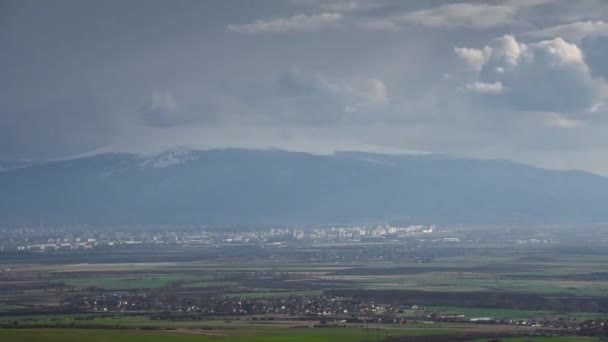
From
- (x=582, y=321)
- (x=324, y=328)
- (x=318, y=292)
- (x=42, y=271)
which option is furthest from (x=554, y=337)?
(x=42, y=271)

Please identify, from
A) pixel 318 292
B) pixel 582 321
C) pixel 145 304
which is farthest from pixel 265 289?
pixel 582 321

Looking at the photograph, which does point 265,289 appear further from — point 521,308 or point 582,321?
point 582,321

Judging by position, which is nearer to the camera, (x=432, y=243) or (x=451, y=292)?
(x=451, y=292)

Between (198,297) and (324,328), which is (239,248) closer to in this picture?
(198,297)

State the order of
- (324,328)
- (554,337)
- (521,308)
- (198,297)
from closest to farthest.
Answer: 1. (554,337)
2. (324,328)
3. (521,308)
4. (198,297)

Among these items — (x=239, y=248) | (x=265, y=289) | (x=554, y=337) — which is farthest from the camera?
(x=239, y=248)

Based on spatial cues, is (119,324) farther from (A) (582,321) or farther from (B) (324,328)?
(A) (582,321)

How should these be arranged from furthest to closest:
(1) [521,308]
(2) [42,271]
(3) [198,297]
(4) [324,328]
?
(2) [42,271] → (3) [198,297] → (1) [521,308] → (4) [324,328]

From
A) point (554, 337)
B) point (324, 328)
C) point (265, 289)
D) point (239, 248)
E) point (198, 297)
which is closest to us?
point (554, 337)

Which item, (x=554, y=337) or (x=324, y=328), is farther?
(x=324, y=328)
